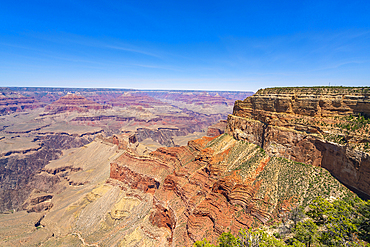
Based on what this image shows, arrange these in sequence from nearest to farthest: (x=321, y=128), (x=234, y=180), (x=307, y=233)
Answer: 1. (x=307, y=233)
2. (x=321, y=128)
3. (x=234, y=180)

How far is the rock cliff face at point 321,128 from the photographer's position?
32.5 meters

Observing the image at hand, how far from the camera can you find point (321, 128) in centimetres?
3869

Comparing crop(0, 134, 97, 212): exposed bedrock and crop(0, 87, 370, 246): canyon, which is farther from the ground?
crop(0, 87, 370, 246): canyon

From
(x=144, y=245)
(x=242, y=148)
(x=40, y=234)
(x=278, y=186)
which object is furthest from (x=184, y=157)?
(x=40, y=234)

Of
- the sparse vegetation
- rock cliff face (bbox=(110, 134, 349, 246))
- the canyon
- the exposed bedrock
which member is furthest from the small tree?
the exposed bedrock

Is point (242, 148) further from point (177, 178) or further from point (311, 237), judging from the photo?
point (311, 237)

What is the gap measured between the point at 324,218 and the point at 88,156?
159452mm

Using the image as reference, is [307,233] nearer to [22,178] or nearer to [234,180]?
[234,180]

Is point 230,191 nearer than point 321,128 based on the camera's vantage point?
No

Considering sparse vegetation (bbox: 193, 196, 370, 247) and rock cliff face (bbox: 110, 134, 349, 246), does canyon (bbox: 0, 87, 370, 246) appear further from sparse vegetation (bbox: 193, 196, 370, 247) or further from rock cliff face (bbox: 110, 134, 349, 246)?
sparse vegetation (bbox: 193, 196, 370, 247)

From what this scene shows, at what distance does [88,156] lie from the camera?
15175 cm

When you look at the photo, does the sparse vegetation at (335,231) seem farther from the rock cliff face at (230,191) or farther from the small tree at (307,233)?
the rock cliff face at (230,191)

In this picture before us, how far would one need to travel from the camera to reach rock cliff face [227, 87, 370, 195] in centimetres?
3250

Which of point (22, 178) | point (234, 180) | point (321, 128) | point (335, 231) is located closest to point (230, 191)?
point (234, 180)
